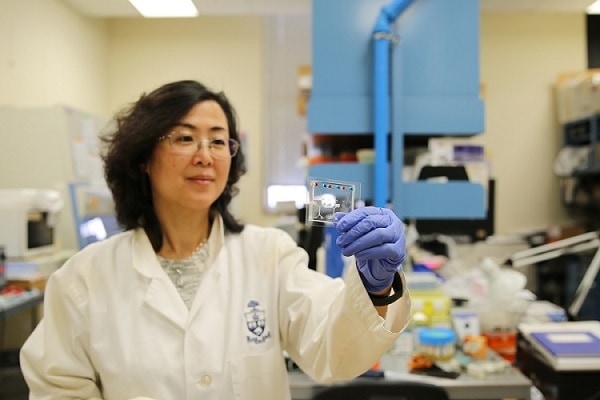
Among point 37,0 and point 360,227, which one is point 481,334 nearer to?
point 360,227

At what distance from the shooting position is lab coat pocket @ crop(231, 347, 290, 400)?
107 centimetres

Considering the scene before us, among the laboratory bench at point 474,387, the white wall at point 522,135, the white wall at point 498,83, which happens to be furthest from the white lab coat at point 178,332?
the white wall at point 522,135

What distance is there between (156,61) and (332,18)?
2.80 metres

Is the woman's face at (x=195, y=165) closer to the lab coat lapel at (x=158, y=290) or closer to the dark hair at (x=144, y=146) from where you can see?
the dark hair at (x=144, y=146)

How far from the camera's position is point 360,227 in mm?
795

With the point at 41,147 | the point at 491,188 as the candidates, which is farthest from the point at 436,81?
the point at 491,188

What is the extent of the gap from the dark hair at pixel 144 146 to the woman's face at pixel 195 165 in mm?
22

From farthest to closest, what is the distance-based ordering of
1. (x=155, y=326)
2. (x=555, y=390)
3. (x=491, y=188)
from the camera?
(x=491, y=188)
(x=555, y=390)
(x=155, y=326)

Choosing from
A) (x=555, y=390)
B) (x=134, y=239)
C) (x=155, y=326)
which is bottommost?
(x=555, y=390)

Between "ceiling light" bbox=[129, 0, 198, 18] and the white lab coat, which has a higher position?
"ceiling light" bbox=[129, 0, 198, 18]

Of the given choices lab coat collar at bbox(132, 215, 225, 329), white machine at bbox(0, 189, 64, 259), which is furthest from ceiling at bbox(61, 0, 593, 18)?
white machine at bbox(0, 189, 64, 259)

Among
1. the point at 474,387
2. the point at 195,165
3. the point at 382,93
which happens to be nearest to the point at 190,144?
the point at 195,165

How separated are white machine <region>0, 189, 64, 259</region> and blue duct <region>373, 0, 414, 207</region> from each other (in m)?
1.62

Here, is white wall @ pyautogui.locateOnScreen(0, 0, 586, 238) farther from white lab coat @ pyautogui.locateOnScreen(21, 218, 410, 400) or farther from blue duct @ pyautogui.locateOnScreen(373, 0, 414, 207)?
white lab coat @ pyautogui.locateOnScreen(21, 218, 410, 400)
